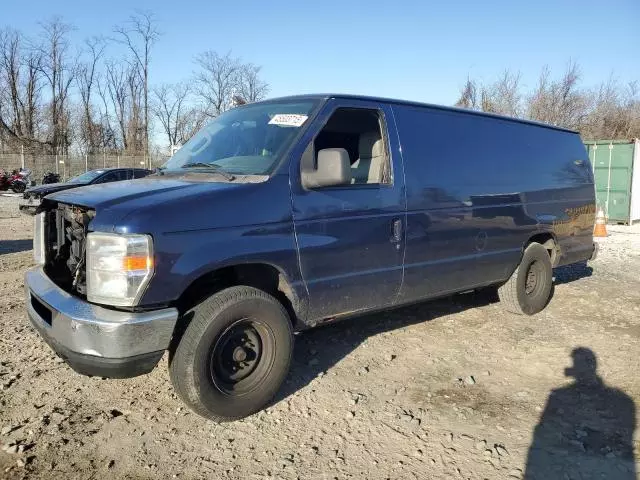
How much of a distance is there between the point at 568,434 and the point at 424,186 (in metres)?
2.10

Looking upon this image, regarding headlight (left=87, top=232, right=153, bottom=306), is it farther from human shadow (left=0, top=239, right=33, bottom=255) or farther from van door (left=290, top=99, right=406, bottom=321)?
human shadow (left=0, top=239, right=33, bottom=255)

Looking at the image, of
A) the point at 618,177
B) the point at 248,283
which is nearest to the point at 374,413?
the point at 248,283

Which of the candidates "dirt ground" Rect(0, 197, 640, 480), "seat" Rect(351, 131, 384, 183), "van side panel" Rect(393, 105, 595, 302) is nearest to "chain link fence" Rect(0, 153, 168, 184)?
"van side panel" Rect(393, 105, 595, 302)

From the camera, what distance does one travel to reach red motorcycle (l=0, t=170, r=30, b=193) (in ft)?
91.1

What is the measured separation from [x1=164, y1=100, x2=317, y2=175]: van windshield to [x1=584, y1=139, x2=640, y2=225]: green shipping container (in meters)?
13.9

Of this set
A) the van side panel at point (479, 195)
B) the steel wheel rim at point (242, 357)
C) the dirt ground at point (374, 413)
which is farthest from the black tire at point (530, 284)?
the steel wheel rim at point (242, 357)

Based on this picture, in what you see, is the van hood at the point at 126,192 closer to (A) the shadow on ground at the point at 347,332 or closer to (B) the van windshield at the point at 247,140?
(B) the van windshield at the point at 247,140

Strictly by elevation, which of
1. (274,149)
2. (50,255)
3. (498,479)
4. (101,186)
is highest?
(274,149)

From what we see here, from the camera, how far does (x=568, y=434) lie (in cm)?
334

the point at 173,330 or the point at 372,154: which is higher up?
the point at 372,154

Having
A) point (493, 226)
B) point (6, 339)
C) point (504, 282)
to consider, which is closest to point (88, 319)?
point (6, 339)

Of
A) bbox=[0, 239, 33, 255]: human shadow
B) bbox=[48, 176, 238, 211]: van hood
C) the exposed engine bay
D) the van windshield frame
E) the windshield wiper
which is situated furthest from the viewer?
bbox=[0, 239, 33, 255]: human shadow

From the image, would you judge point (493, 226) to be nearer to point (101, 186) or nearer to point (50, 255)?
point (101, 186)

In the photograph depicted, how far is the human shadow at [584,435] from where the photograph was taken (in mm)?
2940
